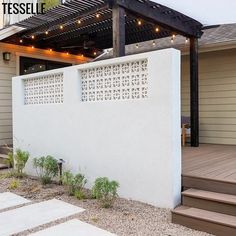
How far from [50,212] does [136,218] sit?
1.22 m

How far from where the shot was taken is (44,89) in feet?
20.8

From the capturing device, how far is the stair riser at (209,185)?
377 cm

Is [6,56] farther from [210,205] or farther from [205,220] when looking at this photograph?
[205,220]

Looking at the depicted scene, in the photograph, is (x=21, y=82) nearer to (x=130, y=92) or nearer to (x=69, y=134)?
(x=69, y=134)

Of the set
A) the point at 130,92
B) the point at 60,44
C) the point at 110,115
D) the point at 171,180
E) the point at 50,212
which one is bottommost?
the point at 50,212

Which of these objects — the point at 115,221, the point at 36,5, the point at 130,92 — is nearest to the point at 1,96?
the point at 36,5

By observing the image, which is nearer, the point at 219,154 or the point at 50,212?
the point at 50,212

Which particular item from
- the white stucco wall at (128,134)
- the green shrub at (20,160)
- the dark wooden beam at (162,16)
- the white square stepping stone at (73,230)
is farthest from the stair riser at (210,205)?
the green shrub at (20,160)

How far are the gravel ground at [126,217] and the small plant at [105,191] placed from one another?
0.32ft

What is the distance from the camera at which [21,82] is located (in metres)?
6.88

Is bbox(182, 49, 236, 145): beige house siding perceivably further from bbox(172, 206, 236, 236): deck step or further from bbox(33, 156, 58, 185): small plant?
bbox(172, 206, 236, 236): deck step

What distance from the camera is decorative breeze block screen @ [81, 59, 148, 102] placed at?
14.6 ft

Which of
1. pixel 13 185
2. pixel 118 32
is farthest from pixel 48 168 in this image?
pixel 118 32

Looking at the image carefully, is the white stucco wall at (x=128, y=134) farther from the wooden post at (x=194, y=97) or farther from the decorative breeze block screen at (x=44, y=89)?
the wooden post at (x=194, y=97)
